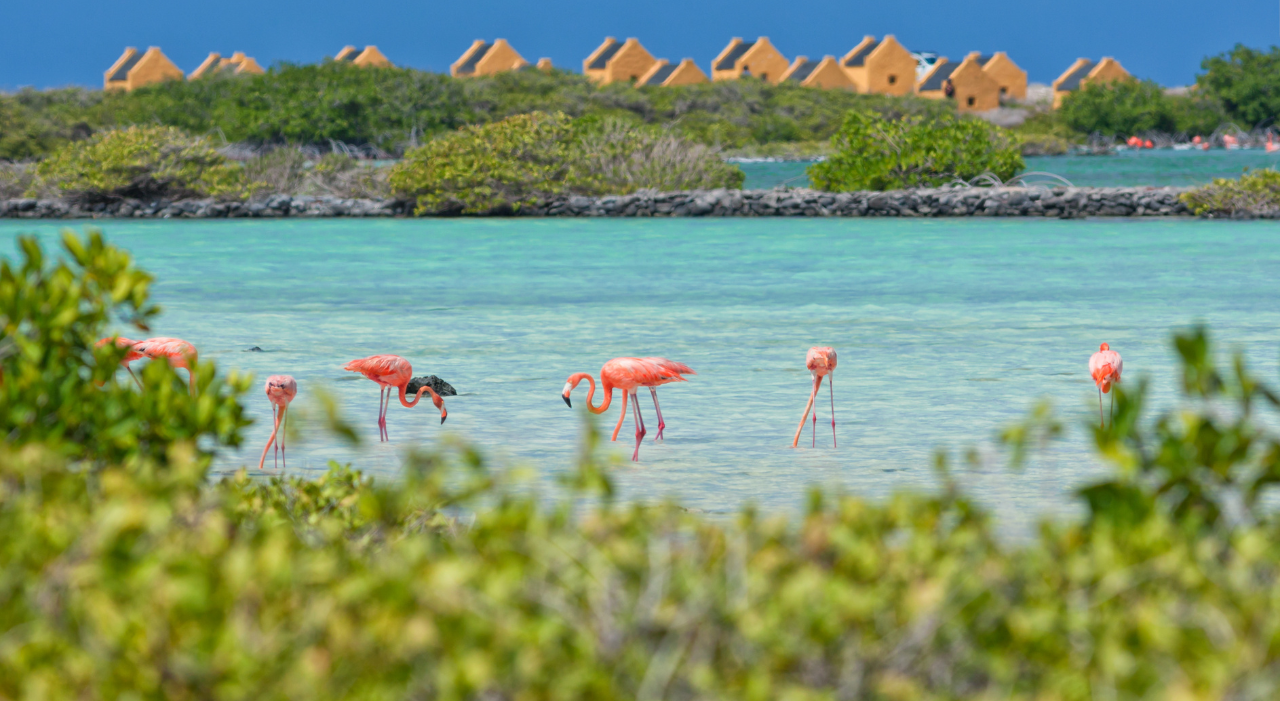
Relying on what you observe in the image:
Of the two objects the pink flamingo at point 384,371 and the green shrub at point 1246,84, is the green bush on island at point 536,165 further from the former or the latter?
the green shrub at point 1246,84

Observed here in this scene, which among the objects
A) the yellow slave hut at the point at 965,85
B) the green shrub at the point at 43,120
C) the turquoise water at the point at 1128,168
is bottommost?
the turquoise water at the point at 1128,168

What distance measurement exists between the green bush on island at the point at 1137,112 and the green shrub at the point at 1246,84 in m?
1.11

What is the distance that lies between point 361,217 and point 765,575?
3428cm

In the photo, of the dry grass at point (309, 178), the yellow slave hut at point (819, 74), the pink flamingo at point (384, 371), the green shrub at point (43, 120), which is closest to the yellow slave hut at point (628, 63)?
the yellow slave hut at point (819, 74)

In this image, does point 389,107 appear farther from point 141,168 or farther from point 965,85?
point 965,85

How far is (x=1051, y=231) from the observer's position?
30172 mm

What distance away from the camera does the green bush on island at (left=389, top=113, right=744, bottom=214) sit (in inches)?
1389

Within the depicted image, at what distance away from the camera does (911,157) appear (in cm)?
3653

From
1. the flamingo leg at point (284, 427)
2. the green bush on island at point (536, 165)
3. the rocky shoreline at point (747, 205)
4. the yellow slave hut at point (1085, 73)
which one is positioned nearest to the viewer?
the flamingo leg at point (284, 427)

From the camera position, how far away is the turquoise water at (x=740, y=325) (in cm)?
865

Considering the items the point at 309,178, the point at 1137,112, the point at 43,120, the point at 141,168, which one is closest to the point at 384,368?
the point at 141,168

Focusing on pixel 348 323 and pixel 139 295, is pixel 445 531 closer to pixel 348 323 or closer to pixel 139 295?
pixel 139 295

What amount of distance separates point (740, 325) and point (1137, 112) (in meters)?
91.3

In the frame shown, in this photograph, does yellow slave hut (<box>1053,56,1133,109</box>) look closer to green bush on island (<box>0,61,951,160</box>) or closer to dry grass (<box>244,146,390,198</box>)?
green bush on island (<box>0,61,951,160</box>)
